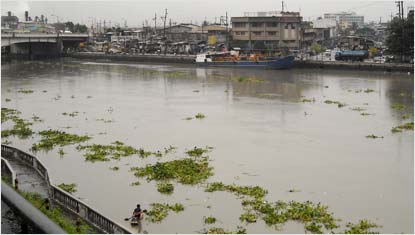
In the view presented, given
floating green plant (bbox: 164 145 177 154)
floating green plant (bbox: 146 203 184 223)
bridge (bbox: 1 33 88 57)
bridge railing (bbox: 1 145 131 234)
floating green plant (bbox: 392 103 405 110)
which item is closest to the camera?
bridge railing (bbox: 1 145 131 234)

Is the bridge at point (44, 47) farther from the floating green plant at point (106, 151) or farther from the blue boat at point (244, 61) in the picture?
the floating green plant at point (106, 151)

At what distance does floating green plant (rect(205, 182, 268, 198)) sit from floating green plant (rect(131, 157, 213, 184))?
45cm

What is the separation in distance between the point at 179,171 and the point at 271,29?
112 ft

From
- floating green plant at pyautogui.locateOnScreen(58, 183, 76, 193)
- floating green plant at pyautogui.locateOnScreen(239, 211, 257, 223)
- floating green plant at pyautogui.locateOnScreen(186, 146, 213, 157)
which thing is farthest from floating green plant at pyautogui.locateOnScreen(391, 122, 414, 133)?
floating green plant at pyautogui.locateOnScreen(58, 183, 76, 193)

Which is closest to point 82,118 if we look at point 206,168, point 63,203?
point 206,168

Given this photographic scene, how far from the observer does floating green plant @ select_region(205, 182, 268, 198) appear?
7.96m

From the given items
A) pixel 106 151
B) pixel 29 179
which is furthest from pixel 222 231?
pixel 106 151

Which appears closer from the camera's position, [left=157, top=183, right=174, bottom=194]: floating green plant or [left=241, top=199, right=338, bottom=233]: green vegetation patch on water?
[left=241, top=199, right=338, bottom=233]: green vegetation patch on water

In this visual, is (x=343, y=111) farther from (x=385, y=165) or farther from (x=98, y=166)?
(x=98, y=166)

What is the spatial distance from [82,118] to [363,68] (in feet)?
68.2

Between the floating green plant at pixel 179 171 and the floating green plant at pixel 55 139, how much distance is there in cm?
293

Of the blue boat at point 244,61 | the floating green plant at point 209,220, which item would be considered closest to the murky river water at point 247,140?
the floating green plant at point 209,220

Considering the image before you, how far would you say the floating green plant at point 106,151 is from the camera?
10469mm

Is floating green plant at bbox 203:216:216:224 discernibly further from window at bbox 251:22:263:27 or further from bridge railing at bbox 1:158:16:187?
window at bbox 251:22:263:27
